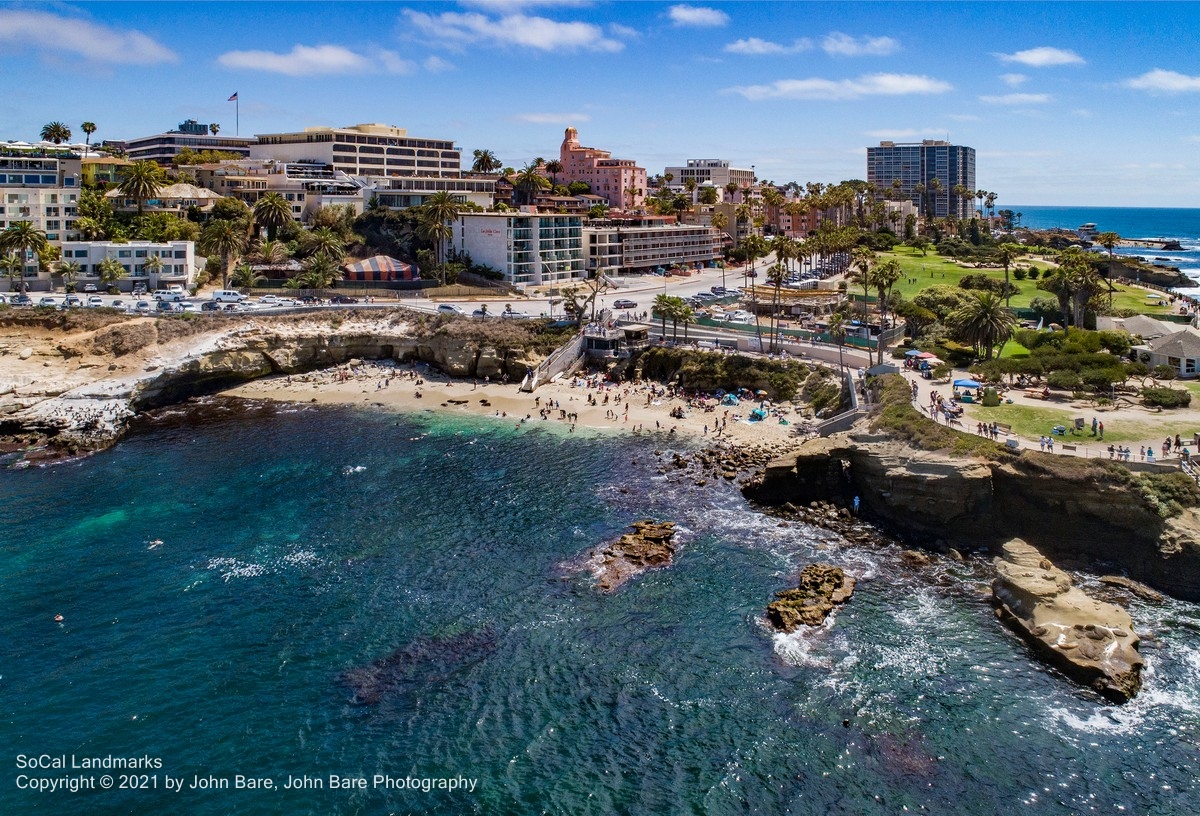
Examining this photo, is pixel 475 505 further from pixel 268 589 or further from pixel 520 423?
pixel 520 423

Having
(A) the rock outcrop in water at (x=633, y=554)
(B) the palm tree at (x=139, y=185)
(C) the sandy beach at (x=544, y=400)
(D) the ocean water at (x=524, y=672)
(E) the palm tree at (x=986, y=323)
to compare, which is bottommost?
(D) the ocean water at (x=524, y=672)

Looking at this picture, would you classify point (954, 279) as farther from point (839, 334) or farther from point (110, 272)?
point (110, 272)

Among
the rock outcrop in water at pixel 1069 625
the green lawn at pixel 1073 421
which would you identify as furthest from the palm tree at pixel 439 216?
Answer: the rock outcrop in water at pixel 1069 625

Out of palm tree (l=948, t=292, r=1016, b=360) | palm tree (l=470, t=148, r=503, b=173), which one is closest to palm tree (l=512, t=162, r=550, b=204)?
palm tree (l=470, t=148, r=503, b=173)

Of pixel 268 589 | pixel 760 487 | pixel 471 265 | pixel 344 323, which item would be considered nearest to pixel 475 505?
pixel 268 589

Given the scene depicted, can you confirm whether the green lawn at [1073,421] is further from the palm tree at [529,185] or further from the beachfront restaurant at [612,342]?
the palm tree at [529,185]

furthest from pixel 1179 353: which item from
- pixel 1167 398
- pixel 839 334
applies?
pixel 839 334

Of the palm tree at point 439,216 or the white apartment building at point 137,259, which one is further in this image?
the palm tree at point 439,216
